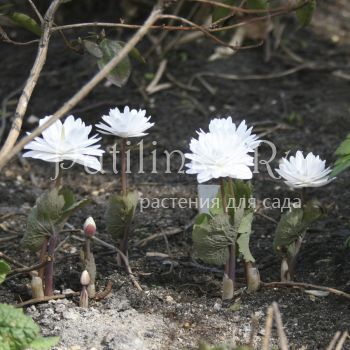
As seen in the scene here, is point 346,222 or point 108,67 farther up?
point 108,67

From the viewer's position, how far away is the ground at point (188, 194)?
2195 mm

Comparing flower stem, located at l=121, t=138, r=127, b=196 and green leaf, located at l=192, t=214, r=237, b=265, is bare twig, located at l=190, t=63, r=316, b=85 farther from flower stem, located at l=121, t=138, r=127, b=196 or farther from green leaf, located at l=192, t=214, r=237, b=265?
green leaf, located at l=192, t=214, r=237, b=265

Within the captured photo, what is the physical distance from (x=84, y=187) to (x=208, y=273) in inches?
36.1

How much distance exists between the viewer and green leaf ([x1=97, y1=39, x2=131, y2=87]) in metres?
2.51

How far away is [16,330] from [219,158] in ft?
2.14

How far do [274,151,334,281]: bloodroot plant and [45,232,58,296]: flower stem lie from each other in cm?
63

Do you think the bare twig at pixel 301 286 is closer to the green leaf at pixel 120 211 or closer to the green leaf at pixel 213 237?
the green leaf at pixel 213 237

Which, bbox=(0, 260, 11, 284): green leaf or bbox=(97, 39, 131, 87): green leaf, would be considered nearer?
bbox=(0, 260, 11, 284): green leaf

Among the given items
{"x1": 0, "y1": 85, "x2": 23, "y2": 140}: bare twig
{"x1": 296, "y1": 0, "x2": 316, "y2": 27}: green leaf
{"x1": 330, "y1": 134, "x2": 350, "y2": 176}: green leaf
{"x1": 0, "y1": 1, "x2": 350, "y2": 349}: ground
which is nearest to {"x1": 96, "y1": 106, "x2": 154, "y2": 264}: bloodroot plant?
{"x1": 0, "y1": 1, "x2": 350, "y2": 349}: ground

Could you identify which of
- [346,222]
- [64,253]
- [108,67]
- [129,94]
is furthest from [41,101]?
[108,67]

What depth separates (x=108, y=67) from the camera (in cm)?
201

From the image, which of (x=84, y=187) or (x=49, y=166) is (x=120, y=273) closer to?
(x=84, y=187)

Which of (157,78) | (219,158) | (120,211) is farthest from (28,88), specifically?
(157,78)

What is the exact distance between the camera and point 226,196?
2301 millimetres
